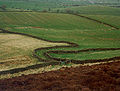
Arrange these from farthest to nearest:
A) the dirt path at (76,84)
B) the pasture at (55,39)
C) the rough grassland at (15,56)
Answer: the pasture at (55,39) < the rough grassland at (15,56) < the dirt path at (76,84)

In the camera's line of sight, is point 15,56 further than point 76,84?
Yes

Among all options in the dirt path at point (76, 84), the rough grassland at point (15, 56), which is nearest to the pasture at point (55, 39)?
the rough grassland at point (15, 56)

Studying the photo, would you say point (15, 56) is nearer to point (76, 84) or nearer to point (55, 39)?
point (55, 39)

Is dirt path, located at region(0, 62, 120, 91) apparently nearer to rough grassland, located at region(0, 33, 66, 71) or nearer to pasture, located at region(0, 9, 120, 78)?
pasture, located at region(0, 9, 120, 78)

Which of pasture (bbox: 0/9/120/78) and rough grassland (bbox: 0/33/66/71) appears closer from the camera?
rough grassland (bbox: 0/33/66/71)

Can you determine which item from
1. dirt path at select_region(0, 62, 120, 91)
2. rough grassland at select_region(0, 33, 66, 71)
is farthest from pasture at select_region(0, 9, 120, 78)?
dirt path at select_region(0, 62, 120, 91)

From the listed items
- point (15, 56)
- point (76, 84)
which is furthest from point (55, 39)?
point (76, 84)

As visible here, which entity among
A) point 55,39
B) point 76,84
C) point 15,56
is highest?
point 76,84

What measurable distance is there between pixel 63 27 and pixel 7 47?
41.5 m

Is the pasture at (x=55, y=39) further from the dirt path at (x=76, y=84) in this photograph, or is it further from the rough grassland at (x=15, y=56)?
the dirt path at (x=76, y=84)

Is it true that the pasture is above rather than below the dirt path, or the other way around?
below

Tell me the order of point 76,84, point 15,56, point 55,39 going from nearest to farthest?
point 76,84, point 15,56, point 55,39

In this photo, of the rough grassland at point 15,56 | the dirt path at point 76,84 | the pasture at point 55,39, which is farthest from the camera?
the pasture at point 55,39

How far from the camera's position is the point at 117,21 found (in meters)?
94.8
